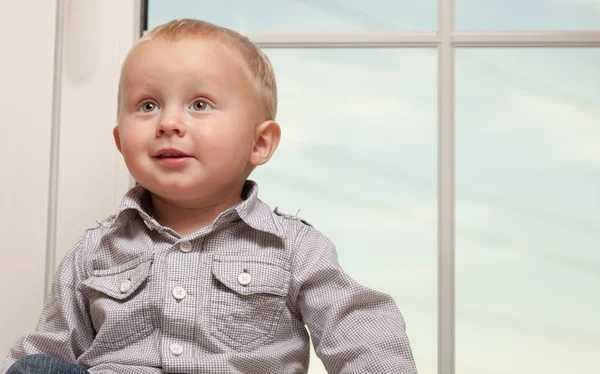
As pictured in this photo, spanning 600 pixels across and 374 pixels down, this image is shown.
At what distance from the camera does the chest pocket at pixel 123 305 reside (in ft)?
4.05

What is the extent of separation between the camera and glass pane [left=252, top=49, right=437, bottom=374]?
1512mm

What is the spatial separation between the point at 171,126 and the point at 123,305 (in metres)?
0.28

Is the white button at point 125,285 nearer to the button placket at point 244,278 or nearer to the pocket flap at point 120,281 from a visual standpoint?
the pocket flap at point 120,281

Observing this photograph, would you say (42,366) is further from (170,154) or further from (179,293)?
(170,154)

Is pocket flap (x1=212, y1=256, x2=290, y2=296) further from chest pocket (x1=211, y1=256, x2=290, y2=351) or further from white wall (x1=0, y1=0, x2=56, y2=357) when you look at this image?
white wall (x1=0, y1=0, x2=56, y2=357)

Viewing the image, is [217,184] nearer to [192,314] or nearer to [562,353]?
[192,314]

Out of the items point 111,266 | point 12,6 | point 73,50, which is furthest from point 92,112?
point 111,266

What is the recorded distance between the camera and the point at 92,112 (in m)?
1.52

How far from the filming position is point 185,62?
1.26 metres

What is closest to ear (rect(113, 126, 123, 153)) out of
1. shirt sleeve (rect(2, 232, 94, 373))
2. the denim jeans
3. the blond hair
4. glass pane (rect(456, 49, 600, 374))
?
the blond hair

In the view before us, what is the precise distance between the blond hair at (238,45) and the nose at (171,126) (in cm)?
12

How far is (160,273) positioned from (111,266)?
0.10 m

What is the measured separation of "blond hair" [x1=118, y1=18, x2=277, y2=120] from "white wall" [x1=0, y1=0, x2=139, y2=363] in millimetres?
211

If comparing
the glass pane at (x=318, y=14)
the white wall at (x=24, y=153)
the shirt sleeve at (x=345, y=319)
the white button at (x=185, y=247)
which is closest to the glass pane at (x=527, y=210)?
the glass pane at (x=318, y=14)
